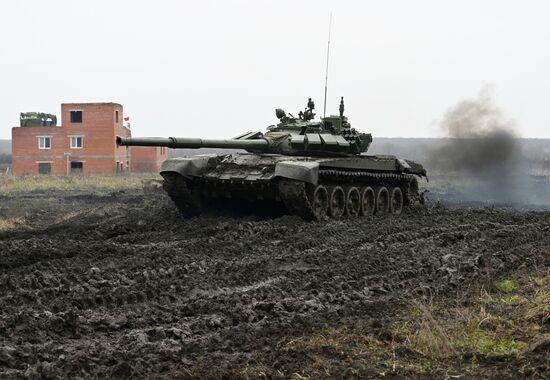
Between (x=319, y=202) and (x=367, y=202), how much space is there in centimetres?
223

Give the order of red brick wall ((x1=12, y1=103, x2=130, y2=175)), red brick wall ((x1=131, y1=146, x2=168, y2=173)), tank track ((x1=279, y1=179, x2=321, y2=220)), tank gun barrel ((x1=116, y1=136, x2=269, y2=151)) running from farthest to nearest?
1. red brick wall ((x1=131, y1=146, x2=168, y2=173))
2. red brick wall ((x1=12, y1=103, x2=130, y2=175))
3. tank track ((x1=279, y1=179, x2=321, y2=220))
4. tank gun barrel ((x1=116, y1=136, x2=269, y2=151))

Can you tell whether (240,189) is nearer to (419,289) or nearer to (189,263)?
(189,263)

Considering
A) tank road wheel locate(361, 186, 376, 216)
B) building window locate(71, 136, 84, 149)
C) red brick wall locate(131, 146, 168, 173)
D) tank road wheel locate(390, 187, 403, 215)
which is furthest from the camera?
red brick wall locate(131, 146, 168, 173)

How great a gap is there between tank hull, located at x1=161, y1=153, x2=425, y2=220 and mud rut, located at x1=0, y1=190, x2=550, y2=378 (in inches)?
22.5

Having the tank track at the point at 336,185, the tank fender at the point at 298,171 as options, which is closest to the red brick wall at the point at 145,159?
the tank track at the point at 336,185

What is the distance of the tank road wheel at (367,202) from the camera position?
16.5 metres

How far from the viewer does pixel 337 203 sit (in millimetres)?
15625

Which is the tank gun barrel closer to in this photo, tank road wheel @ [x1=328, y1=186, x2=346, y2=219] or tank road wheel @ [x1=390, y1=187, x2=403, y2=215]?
tank road wheel @ [x1=328, y1=186, x2=346, y2=219]

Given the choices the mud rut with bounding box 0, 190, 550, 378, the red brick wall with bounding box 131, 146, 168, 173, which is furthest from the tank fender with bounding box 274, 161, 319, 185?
the red brick wall with bounding box 131, 146, 168, 173

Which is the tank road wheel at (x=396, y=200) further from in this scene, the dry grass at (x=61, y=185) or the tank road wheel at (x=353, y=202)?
the dry grass at (x=61, y=185)

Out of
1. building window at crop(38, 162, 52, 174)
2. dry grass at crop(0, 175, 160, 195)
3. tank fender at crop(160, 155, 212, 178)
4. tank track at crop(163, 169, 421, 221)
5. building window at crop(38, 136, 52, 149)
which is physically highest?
tank fender at crop(160, 155, 212, 178)

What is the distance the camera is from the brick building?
46.8m

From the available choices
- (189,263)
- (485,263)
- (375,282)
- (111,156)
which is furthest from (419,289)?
(111,156)

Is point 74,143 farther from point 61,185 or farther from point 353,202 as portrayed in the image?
point 353,202
